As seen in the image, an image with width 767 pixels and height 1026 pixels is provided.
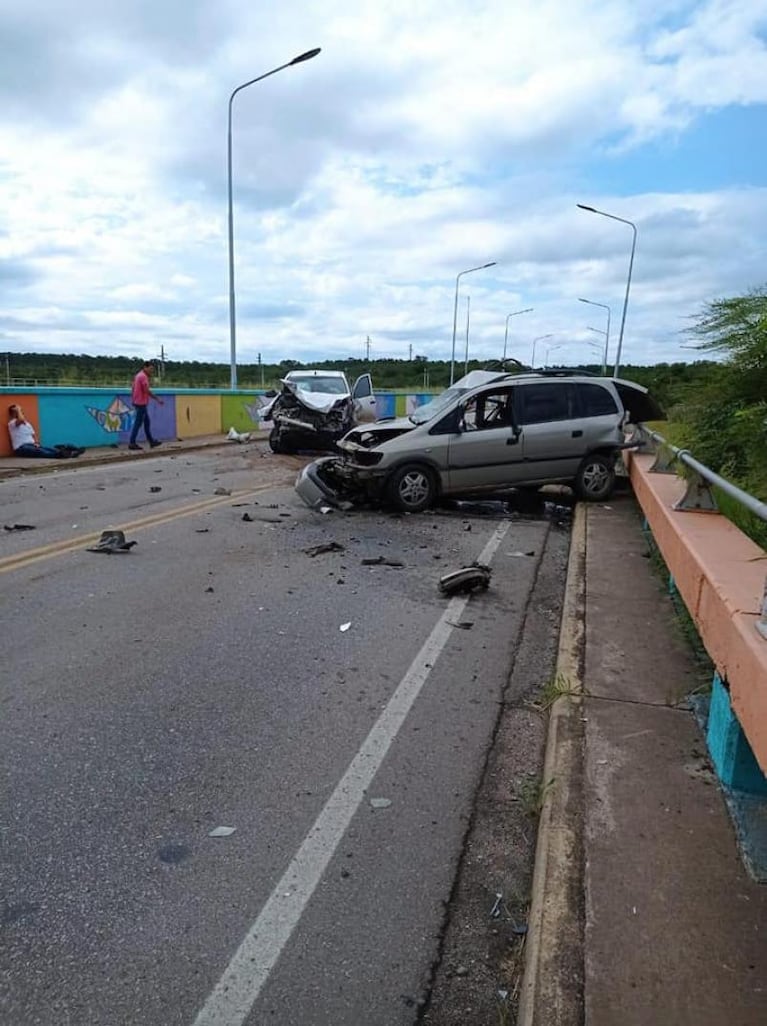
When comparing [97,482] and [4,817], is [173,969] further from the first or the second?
[97,482]

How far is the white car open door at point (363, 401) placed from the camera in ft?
67.0

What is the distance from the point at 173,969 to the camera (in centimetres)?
247

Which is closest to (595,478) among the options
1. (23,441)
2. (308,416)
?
(308,416)

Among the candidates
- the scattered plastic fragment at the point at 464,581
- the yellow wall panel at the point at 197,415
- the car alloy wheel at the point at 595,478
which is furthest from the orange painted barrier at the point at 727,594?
the yellow wall panel at the point at 197,415

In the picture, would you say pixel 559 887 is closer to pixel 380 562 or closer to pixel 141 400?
pixel 380 562

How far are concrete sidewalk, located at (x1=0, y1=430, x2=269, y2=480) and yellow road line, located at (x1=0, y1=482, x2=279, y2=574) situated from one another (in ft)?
14.9

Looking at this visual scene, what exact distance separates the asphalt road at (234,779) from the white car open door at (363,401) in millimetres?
13029

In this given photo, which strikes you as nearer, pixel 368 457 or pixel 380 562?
pixel 380 562

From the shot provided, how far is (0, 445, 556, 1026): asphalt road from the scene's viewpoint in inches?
97.0

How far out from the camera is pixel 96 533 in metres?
8.83

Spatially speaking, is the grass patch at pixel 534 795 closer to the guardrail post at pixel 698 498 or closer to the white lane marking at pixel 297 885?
the white lane marking at pixel 297 885

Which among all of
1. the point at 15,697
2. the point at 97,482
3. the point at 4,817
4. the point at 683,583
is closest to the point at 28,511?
the point at 97,482

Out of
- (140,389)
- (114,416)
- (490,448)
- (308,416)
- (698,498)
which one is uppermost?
(140,389)

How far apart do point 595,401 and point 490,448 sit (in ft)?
6.27
